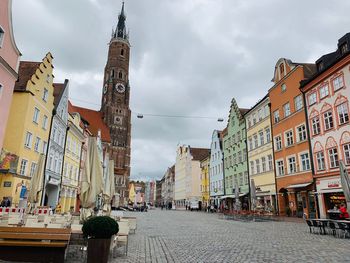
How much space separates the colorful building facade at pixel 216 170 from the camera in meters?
52.4

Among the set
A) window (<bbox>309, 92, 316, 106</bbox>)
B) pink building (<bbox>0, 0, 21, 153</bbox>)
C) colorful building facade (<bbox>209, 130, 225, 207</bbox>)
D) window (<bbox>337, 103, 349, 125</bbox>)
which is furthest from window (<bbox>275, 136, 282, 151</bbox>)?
pink building (<bbox>0, 0, 21, 153</bbox>)

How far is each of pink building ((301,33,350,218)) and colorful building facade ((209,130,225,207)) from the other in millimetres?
27000

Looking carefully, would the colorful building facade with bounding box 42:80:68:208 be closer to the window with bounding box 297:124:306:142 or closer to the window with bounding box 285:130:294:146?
the window with bounding box 285:130:294:146

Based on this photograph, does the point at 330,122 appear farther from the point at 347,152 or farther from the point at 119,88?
the point at 119,88

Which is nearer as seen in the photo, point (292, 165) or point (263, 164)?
point (292, 165)

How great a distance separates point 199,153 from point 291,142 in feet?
172

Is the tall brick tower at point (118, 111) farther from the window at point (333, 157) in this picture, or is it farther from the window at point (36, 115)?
the window at point (333, 157)

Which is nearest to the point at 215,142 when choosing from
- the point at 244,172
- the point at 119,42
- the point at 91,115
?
the point at 244,172

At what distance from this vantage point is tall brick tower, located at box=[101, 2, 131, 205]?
91.9 meters

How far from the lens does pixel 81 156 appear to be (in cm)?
4347

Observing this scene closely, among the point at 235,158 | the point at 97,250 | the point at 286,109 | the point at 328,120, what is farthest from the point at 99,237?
the point at 235,158

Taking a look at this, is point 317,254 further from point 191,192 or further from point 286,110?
point 191,192

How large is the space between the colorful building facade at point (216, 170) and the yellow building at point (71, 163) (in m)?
24.4

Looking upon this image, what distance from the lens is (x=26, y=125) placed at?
2381cm
